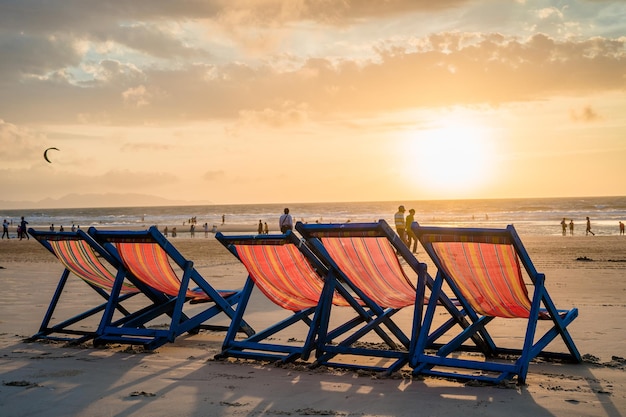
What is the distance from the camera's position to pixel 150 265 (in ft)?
22.2

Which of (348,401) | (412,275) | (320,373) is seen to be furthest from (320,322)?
(412,275)

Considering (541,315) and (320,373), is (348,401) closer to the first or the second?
Answer: (320,373)

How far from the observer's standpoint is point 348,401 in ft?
15.6

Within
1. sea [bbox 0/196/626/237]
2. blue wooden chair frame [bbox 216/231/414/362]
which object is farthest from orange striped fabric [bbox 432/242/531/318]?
sea [bbox 0/196/626/237]

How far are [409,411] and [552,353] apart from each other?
204 centimetres

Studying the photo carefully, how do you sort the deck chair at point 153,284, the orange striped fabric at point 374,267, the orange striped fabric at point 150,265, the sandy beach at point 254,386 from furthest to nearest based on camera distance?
the orange striped fabric at point 150,265
the deck chair at point 153,284
the orange striped fabric at point 374,267
the sandy beach at point 254,386

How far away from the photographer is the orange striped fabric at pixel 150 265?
6.66 meters

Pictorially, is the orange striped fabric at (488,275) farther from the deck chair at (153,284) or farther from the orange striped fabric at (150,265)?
the orange striped fabric at (150,265)

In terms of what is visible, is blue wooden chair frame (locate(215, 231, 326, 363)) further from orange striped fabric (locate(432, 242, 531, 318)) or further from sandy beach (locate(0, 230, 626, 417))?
orange striped fabric (locate(432, 242, 531, 318))

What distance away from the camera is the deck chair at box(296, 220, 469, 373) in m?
5.41

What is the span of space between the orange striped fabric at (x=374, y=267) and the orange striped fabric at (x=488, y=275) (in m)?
0.42

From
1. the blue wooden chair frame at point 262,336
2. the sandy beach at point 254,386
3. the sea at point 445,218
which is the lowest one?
the sandy beach at point 254,386

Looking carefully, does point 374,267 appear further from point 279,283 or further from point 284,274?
point 279,283

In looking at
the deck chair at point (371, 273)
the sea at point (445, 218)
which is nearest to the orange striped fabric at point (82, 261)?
the deck chair at point (371, 273)
